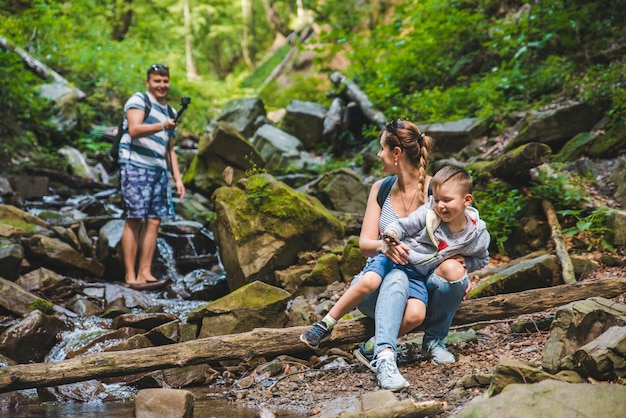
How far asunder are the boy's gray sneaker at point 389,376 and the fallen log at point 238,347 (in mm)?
493

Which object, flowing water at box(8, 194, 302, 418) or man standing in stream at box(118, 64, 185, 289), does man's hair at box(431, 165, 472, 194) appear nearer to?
flowing water at box(8, 194, 302, 418)

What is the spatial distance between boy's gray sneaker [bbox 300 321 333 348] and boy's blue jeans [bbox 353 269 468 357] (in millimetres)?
302

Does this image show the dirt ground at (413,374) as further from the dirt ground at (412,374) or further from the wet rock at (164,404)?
the wet rock at (164,404)

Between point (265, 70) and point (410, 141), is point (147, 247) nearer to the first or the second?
point (410, 141)

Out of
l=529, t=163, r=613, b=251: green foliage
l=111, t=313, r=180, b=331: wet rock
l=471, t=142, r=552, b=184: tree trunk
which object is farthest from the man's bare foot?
l=529, t=163, r=613, b=251: green foliage

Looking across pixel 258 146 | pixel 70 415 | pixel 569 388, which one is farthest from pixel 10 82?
pixel 569 388

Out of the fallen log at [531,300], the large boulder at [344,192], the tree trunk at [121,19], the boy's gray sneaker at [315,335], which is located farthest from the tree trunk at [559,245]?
the tree trunk at [121,19]

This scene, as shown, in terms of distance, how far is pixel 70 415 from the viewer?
122 inches

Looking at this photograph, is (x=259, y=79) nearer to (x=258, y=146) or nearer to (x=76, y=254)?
(x=258, y=146)

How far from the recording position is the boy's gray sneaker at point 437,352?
3426 mm

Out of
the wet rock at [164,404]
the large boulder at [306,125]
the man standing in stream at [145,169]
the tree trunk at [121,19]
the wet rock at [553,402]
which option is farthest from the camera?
the tree trunk at [121,19]

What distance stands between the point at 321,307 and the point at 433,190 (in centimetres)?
226

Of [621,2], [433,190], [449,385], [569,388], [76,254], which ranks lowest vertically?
[76,254]

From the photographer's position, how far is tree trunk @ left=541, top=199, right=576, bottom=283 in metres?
4.79
